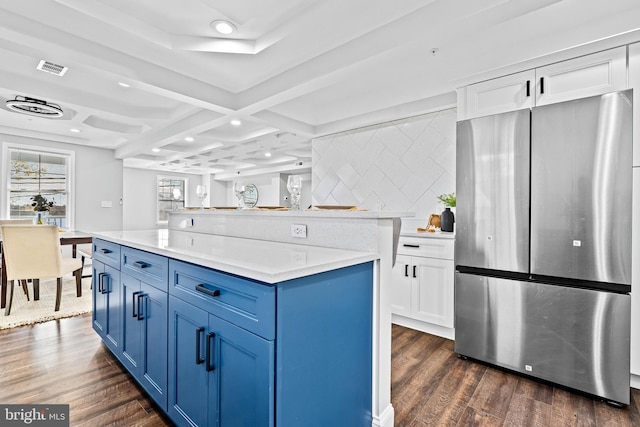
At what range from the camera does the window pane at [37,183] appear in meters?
5.15

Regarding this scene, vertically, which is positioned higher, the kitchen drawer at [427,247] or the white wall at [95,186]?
the white wall at [95,186]

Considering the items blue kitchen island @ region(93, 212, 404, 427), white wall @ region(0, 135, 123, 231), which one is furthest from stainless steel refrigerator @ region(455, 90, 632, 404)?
white wall @ region(0, 135, 123, 231)

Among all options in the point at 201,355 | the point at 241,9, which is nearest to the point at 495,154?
the point at 241,9

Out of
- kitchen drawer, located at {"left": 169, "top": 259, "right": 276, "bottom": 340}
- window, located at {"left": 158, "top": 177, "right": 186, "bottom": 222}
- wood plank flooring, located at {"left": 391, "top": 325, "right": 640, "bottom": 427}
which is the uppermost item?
window, located at {"left": 158, "top": 177, "right": 186, "bottom": 222}

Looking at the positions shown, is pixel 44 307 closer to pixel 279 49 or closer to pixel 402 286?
pixel 279 49

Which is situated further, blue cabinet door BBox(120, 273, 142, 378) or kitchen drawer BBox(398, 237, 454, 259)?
kitchen drawer BBox(398, 237, 454, 259)

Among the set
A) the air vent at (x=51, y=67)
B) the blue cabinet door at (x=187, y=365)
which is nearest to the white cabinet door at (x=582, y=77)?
the blue cabinet door at (x=187, y=365)

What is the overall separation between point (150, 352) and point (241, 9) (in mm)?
2277

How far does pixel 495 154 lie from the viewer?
2273 millimetres

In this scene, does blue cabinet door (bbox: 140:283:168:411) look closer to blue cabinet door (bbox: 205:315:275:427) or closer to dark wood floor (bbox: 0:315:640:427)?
dark wood floor (bbox: 0:315:640:427)

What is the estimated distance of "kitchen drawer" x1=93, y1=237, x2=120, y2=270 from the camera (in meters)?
2.10

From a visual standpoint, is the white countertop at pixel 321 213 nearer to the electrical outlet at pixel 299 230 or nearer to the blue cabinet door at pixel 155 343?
the electrical outlet at pixel 299 230

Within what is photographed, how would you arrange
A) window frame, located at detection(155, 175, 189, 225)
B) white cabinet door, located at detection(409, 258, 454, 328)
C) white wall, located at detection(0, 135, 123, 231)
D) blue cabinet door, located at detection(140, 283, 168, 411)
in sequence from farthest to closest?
1. window frame, located at detection(155, 175, 189, 225)
2. white wall, located at detection(0, 135, 123, 231)
3. white cabinet door, located at detection(409, 258, 454, 328)
4. blue cabinet door, located at detection(140, 283, 168, 411)

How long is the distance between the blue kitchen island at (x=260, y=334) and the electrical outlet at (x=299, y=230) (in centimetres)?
4
